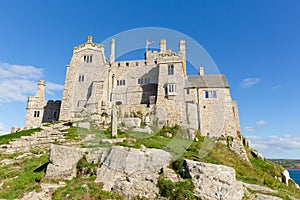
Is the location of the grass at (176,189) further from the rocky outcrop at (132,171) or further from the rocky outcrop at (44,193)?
A: the rocky outcrop at (44,193)

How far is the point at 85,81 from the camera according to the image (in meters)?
43.1

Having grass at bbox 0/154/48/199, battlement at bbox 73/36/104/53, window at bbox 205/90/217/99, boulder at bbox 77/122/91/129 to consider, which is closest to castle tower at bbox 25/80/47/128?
battlement at bbox 73/36/104/53

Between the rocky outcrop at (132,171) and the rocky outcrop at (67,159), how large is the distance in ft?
4.62

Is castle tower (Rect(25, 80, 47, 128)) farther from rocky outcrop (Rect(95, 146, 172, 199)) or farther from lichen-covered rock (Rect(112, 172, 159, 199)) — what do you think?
lichen-covered rock (Rect(112, 172, 159, 199))

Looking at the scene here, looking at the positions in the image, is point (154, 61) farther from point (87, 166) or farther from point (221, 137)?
point (87, 166)

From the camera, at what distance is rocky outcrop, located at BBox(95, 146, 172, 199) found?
44.9ft

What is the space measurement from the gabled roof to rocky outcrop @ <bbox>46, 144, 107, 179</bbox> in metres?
28.8

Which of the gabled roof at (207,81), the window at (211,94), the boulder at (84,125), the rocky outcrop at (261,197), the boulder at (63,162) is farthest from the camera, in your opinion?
the gabled roof at (207,81)

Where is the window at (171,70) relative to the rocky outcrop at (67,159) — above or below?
above

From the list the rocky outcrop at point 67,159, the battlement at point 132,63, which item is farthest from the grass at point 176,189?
the battlement at point 132,63

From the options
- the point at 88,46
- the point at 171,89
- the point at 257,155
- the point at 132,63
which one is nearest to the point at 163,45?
the point at 132,63

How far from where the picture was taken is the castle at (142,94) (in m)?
38.2

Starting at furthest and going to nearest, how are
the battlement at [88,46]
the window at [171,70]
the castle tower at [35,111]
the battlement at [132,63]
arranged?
the battlement at [132,63]
the battlement at [88,46]
the castle tower at [35,111]
the window at [171,70]

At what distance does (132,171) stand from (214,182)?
605 centimetres
